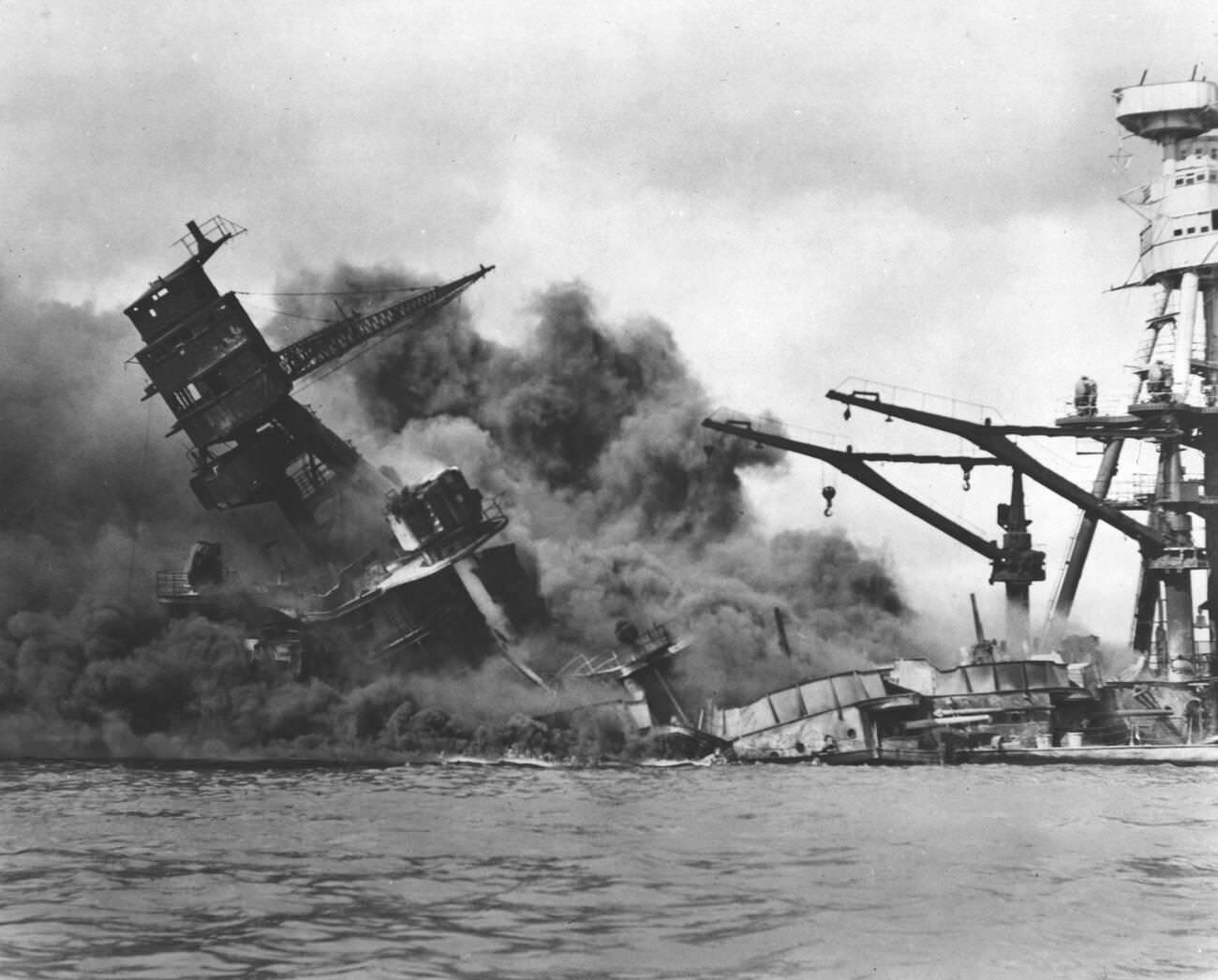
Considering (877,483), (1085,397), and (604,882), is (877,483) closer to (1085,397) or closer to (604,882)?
(1085,397)

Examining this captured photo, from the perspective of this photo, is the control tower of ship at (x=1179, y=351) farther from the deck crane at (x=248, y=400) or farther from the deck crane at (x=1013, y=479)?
the deck crane at (x=248, y=400)

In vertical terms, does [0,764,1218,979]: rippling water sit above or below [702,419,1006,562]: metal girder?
below

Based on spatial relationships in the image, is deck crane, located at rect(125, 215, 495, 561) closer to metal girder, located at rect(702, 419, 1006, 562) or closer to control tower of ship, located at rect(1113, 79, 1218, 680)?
metal girder, located at rect(702, 419, 1006, 562)

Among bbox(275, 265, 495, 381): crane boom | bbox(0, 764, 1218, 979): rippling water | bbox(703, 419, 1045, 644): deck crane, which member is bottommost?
bbox(0, 764, 1218, 979): rippling water

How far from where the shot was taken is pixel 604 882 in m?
25.5

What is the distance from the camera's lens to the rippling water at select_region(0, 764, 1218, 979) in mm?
20250

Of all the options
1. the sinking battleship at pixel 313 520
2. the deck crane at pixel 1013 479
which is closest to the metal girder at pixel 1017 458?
the deck crane at pixel 1013 479

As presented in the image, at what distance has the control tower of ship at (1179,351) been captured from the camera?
200 feet

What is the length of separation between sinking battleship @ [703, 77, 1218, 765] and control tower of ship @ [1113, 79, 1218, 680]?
8 centimetres

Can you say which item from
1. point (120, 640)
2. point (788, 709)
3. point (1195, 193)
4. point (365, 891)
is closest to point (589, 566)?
point (788, 709)

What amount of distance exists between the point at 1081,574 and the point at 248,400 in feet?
118

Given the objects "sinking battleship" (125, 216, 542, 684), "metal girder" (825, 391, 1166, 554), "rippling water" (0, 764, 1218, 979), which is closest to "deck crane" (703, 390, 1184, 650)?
"metal girder" (825, 391, 1166, 554)

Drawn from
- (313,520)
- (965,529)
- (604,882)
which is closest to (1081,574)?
(965,529)

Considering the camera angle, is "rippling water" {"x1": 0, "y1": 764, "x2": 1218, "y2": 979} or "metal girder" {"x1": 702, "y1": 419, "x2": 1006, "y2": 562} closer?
"rippling water" {"x1": 0, "y1": 764, "x2": 1218, "y2": 979}
